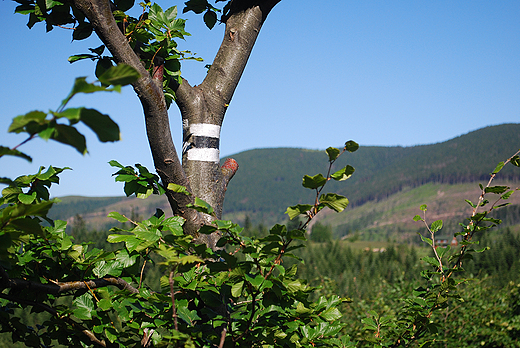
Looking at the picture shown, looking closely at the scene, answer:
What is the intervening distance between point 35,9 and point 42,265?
43.1 inches

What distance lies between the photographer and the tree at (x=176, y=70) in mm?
1431

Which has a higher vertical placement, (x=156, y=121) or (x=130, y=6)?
(x=130, y=6)

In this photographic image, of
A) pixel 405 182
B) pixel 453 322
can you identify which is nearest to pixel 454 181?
pixel 405 182

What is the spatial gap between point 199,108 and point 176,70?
20 cm

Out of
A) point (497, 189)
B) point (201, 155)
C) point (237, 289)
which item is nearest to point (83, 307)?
point (237, 289)

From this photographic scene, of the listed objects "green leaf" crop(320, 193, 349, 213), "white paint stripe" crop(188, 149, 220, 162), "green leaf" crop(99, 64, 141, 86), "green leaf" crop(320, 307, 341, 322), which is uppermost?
"green leaf" crop(99, 64, 141, 86)

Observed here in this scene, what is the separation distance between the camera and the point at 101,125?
27.5 inches

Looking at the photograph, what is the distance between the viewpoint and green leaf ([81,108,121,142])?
0.69 meters

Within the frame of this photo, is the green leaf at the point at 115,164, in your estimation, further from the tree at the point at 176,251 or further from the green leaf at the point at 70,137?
the green leaf at the point at 70,137

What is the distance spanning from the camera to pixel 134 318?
1500mm

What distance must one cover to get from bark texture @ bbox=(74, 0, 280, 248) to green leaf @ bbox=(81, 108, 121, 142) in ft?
2.49

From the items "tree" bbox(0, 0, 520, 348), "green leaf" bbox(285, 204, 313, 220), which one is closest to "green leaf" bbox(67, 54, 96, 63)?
"tree" bbox(0, 0, 520, 348)

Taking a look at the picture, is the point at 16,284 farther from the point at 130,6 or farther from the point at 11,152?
the point at 130,6

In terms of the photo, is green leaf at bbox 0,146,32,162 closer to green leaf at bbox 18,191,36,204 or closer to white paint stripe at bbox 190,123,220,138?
green leaf at bbox 18,191,36,204
